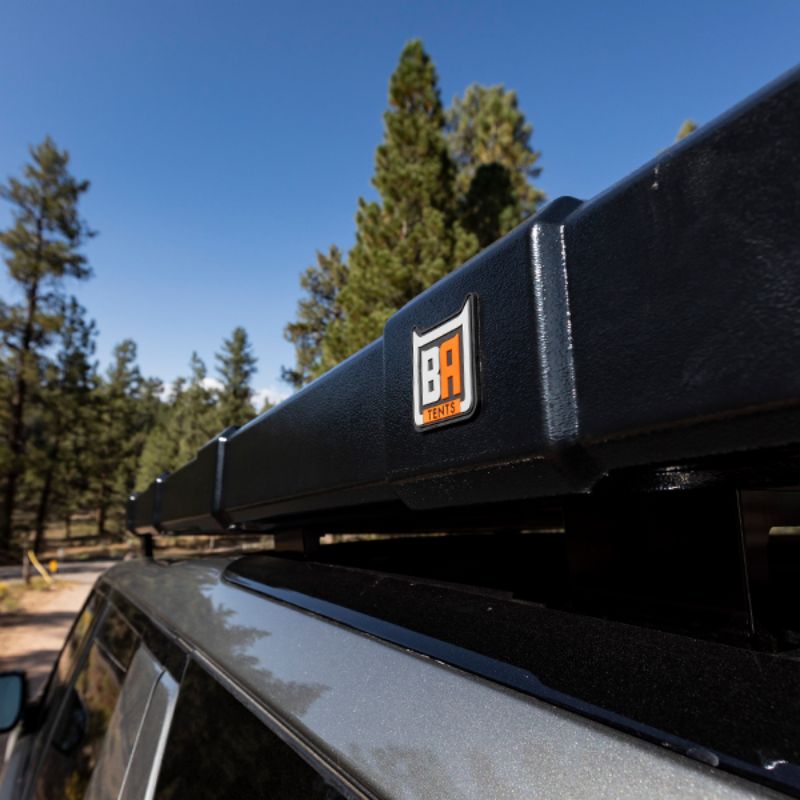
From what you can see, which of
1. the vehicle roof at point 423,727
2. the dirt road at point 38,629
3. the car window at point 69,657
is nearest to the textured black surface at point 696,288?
the vehicle roof at point 423,727

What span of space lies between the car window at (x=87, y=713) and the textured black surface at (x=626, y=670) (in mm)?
987

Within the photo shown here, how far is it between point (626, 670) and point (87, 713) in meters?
1.77

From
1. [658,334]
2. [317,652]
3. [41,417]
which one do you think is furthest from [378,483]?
[41,417]

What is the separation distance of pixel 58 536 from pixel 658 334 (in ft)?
196

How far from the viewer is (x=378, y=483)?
0.91m

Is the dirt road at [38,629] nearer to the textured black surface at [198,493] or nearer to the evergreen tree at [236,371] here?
the textured black surface at [198,493]

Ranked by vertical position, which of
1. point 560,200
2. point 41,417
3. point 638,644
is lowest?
point 638,644

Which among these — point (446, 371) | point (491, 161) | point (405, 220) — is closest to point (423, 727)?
point (446, 371)

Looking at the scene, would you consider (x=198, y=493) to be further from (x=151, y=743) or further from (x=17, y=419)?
(x=17, y=419)

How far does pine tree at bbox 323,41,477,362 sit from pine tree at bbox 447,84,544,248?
155cm

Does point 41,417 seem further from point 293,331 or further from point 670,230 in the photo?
point 670,230

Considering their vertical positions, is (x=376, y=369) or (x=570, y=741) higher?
(x=376, y=369)

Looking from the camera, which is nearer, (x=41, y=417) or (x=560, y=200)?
(x=560, y=200)

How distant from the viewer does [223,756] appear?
957mm
